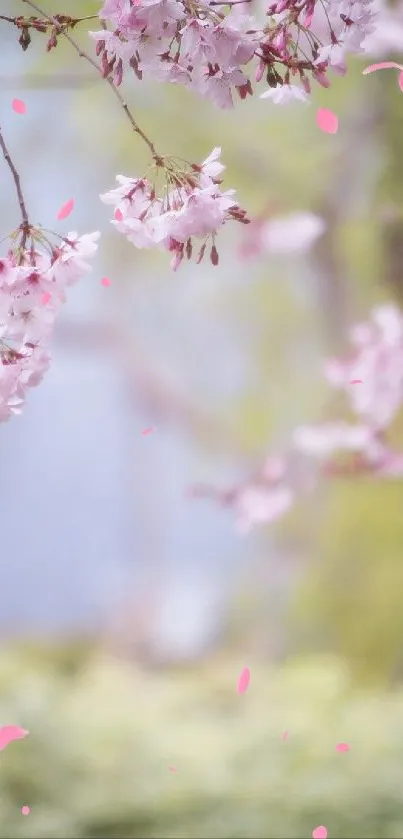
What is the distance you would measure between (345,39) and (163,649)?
71.5 inches

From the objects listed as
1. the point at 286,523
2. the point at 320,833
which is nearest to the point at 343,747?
the point at 320,833

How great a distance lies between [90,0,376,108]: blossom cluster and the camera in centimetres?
82

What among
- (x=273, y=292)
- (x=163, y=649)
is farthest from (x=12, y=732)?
(x=273, y=292)

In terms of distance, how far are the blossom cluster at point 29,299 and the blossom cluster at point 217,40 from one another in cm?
17

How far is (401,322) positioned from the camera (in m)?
2.13

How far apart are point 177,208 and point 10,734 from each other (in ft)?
4.12

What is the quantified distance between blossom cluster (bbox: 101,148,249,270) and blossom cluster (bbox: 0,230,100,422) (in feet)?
0.14

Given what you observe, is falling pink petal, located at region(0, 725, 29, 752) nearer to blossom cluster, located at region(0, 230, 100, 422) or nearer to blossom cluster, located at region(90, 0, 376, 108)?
blossom cluster, located at region(0, 230, 100, 422)

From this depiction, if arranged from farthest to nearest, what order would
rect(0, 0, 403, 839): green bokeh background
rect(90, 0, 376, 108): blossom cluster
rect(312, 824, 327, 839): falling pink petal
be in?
rect(0, 0, 403, 839): green bokeh background
rect(312, 824, 327, 839): falling pink petal
rect(90, 0, 376, 108): blossom cluster

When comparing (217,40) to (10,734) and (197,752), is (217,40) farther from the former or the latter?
(197,752)

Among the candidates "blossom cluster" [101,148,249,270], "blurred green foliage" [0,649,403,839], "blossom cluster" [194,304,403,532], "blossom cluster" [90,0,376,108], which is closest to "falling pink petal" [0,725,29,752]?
"blurred green foliage" [0,649,403,839]

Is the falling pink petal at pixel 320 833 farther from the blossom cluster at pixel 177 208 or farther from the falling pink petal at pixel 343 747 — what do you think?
the blossom cluster at pixel 177 208

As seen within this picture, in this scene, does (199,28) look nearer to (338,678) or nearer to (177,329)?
(177,329)

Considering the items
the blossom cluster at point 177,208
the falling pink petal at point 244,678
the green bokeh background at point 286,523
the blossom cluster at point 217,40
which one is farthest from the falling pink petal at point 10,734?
the blossom cluster at point 217,40
